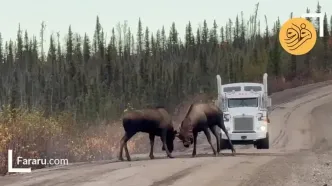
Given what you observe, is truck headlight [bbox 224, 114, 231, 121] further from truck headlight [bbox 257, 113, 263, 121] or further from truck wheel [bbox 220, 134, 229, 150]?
truck headlight [bbox 257, 113, 263, 121]

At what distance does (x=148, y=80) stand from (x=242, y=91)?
72190 millimetres

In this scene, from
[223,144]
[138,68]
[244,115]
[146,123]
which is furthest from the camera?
[138,68]

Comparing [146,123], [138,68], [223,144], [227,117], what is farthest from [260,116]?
[138,68]

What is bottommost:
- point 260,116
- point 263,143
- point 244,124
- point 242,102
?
point 263,143

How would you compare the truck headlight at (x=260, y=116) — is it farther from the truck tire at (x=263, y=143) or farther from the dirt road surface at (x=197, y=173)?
the dirt road surface at (x=197, y=173)

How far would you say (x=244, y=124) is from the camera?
1131 inches

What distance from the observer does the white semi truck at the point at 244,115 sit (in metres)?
28.6

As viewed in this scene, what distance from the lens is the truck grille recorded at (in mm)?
28641

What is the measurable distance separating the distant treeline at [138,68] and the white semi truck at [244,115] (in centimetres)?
3235

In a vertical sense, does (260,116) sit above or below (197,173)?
above

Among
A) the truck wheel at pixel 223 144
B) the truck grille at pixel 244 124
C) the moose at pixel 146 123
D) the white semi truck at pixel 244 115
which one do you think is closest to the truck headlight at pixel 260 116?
the white semi truck at pixel 244 115

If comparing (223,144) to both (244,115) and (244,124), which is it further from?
(244,115)

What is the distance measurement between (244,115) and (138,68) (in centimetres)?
9039

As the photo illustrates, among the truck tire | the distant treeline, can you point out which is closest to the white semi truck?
the truck tire
